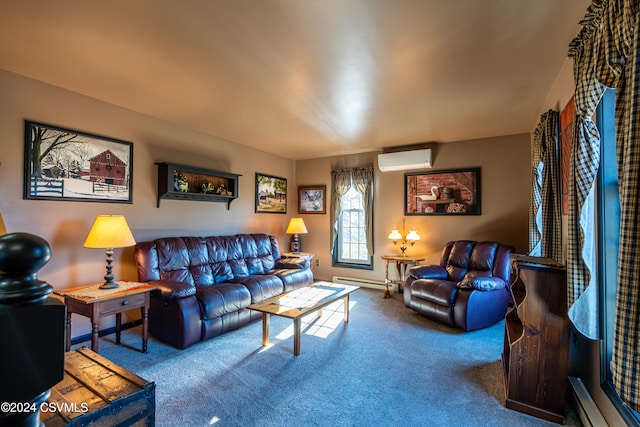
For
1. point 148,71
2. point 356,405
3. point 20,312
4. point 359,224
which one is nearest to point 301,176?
point 359,224

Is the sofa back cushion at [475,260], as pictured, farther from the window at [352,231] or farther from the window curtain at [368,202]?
the window at [352,231]

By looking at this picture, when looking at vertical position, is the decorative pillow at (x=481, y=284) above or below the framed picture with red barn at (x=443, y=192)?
below

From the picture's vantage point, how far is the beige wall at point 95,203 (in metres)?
2.67

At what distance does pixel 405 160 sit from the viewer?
495 centimetres

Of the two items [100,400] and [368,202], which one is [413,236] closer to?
[368,202]

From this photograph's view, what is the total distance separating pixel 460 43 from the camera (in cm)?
214

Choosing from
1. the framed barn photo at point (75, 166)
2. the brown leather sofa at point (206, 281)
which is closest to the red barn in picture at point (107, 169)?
the framed barn photo at point (75, 166)

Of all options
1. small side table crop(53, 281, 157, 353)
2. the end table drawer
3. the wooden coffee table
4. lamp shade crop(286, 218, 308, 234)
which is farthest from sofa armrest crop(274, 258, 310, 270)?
the end table drawer

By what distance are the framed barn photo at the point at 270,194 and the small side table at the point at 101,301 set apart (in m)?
2.73

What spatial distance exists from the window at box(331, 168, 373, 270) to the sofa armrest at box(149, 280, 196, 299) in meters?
3.23

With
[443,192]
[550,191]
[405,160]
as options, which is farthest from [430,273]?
[405,160]

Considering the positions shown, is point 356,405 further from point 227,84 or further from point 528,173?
point 528,173

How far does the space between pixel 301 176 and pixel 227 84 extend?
3.51 meters

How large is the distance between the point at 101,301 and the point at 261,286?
1619 mm
